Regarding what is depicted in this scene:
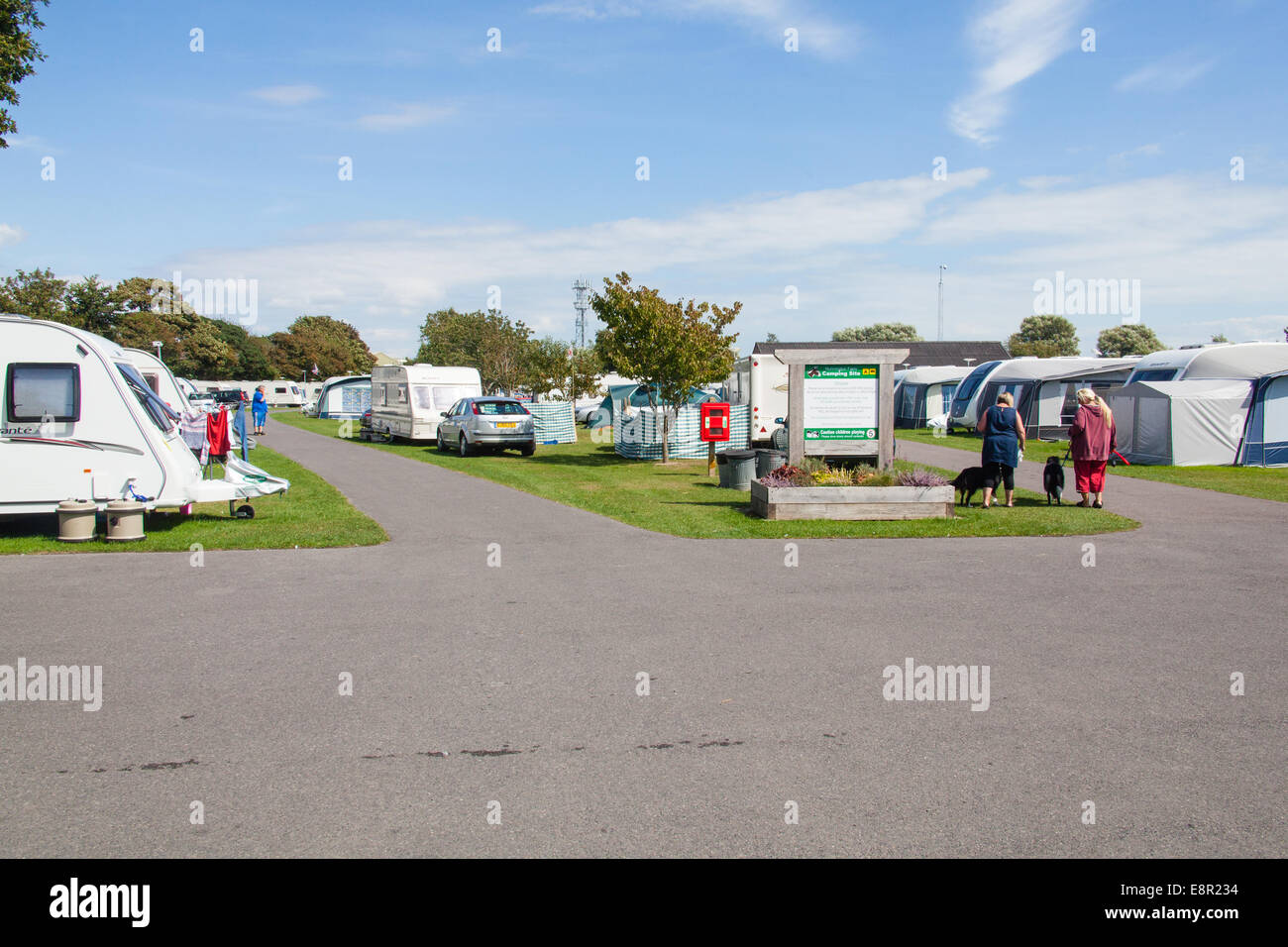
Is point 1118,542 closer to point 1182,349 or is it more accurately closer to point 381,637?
point 381,637

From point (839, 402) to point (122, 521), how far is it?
10169 millimetres

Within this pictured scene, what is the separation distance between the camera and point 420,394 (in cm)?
3102

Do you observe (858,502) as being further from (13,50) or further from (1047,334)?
(1047,334)

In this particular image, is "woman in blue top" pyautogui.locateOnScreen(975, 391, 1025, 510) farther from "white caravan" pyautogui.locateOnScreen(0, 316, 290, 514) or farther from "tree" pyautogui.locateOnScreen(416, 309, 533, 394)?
"tree" pyautogui.locateOnScreen(416, 309, 533, 394)

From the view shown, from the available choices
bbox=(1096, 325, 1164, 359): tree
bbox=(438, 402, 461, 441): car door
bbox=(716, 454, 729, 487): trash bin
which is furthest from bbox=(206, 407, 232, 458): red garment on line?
bbox=(1096, 325, 1164, 359): tree

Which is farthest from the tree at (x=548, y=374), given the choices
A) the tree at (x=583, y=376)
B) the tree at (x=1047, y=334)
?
the tree at (x=1047, y=334)

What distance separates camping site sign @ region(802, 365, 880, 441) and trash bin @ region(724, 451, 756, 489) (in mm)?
2942

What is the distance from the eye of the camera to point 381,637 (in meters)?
7.14

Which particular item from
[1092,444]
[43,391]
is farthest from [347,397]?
[1092,444]

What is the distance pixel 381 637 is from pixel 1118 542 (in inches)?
353

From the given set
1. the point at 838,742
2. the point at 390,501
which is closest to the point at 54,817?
the point at 838,742

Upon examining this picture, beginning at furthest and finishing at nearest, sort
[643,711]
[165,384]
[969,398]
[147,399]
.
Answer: [969,398] → [165,384] → [147,399] → [643,711]

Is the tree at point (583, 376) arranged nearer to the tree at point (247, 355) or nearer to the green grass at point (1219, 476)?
the green grass at point (1219, 476)

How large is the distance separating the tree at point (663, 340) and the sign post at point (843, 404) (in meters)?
7.73
